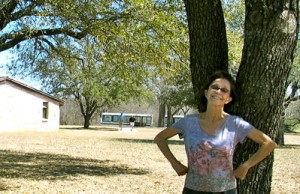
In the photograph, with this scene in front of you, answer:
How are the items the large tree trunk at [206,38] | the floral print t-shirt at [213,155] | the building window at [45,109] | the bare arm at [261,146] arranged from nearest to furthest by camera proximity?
the floral print t-shirt at [213,155] → the bare arm at [261,146] → the large tree trunk at [206,38] → the building window at [45,109]

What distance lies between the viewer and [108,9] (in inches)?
422

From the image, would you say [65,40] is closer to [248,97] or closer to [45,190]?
[45,190]

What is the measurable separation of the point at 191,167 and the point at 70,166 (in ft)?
34.6

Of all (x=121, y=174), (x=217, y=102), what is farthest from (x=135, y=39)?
(x=217, y=102)

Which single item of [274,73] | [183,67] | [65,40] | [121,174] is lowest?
[121,174]

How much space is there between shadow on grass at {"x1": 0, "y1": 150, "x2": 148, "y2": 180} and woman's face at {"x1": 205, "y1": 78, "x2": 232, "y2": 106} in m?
7.87

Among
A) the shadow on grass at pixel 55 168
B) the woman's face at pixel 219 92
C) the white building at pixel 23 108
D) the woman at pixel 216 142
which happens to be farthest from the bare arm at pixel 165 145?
the white building at pixel 23 108

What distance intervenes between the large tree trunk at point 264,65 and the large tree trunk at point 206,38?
254 mm

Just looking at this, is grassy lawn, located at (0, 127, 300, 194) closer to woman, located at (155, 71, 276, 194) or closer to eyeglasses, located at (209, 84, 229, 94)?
woman, located at (155, 71, 276, 194)

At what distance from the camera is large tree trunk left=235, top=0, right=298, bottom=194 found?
3732 millimetres

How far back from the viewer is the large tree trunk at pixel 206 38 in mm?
4000

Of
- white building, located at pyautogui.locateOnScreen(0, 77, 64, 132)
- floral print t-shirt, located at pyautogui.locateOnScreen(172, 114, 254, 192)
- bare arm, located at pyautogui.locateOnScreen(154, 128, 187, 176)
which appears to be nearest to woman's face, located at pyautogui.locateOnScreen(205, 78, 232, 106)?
floral print t-shirt, located at pyautogui.locateOnScreen(172, 114, 254, 192)

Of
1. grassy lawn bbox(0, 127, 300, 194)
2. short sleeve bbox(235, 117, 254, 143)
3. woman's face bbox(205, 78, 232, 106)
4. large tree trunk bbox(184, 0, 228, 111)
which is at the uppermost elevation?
large tree trunk bbox(184, 0, 228, 111)

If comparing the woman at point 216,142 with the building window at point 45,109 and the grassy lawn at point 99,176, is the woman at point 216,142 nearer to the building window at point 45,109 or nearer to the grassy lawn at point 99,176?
the grassy lawn at point 99,176
